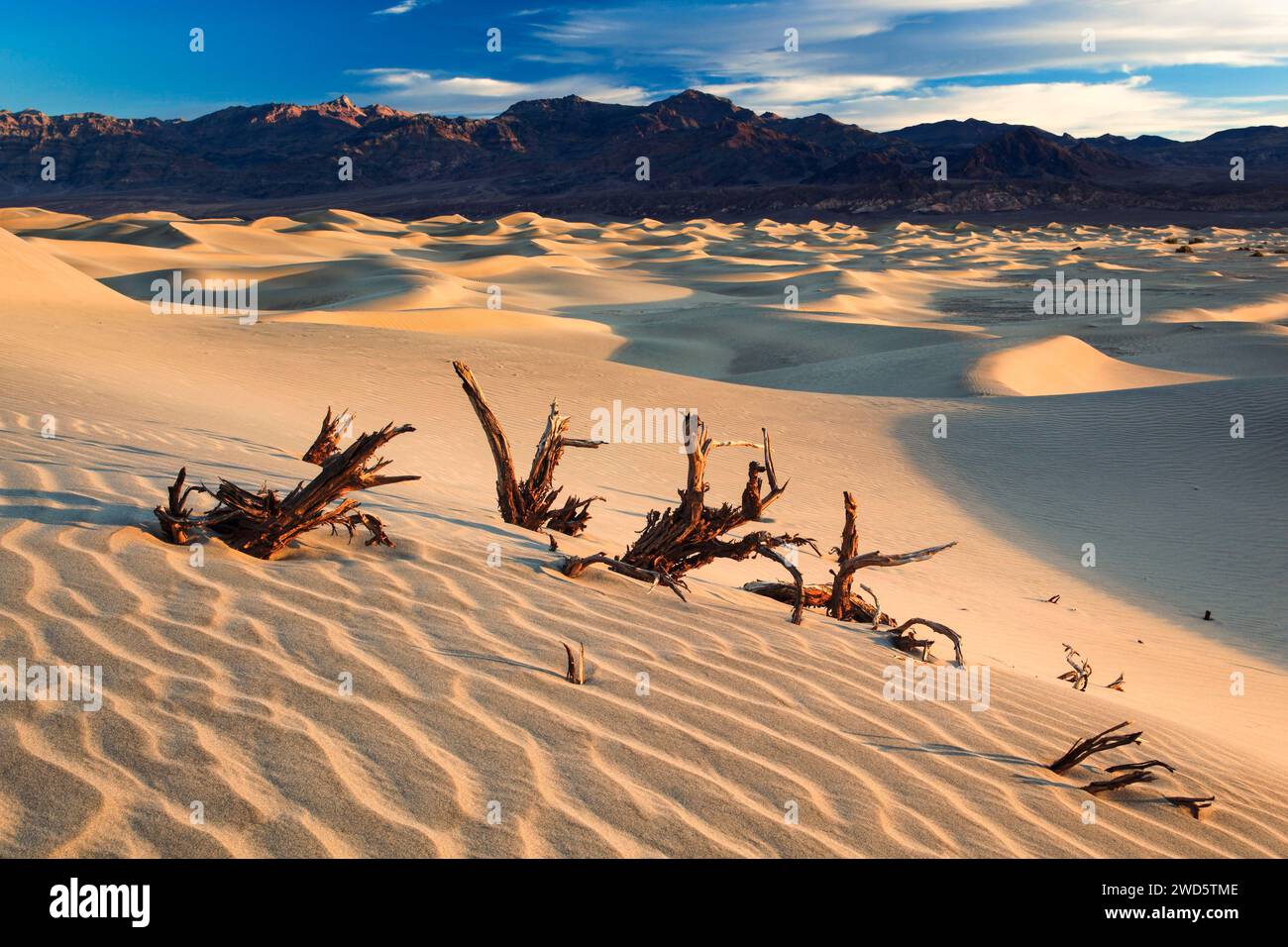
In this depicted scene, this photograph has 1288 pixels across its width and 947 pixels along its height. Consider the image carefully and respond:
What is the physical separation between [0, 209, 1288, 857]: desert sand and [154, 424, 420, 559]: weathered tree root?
10 centimetres

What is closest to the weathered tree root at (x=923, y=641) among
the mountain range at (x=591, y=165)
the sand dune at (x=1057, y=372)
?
the sand dune at (x=1057, y=372)

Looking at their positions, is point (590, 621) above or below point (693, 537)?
below

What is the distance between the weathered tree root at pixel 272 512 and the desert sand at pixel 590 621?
98 millimetres

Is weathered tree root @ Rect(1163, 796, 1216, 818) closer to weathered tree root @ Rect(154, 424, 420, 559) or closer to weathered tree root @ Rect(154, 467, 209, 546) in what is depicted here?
weathered tree root @ Rect(154, 424, 420, 559)

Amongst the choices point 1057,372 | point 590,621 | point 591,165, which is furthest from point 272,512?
point 591,165

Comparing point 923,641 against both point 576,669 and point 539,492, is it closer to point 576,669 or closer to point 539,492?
point 576,669

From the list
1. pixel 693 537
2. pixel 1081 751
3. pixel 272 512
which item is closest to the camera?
pixel 1081 751

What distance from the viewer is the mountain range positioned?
270 feet

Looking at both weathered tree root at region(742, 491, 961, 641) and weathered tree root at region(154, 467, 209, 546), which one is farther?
weathered tree root at region(742, 491, 961, 641)

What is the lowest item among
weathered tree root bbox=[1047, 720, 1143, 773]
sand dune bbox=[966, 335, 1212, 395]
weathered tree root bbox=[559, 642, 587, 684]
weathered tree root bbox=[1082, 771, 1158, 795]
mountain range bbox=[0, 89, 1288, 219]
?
weathered tree root bbox=[1082, 771, 1158, 795]

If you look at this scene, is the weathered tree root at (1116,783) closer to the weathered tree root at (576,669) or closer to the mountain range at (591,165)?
the weathered tree root at (576,669)

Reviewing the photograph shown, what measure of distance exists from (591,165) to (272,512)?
118 metres

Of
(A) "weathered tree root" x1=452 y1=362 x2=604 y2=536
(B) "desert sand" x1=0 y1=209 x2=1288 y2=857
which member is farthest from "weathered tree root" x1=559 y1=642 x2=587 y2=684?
(A) "weathered tree root" x1=452 y1=362 x2=604 y2=536

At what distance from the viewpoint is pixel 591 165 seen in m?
115
